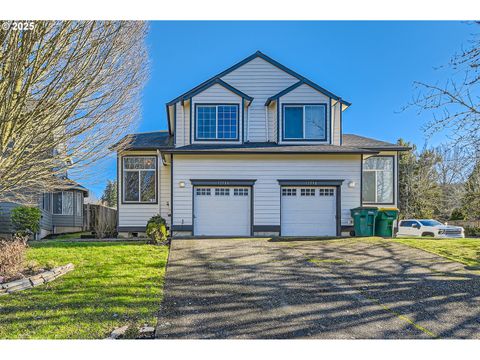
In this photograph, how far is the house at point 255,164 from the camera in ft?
40.8

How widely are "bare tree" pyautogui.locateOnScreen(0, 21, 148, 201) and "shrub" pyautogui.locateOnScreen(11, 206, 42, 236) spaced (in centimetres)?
804

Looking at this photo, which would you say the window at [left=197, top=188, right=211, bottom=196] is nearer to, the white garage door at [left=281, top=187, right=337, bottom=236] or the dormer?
the dormer

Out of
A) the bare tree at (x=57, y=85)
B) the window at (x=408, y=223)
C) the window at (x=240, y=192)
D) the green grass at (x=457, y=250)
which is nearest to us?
the bare tree at (x=57, y=85)

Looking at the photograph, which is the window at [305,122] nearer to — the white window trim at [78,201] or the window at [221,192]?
the window at [221,192]

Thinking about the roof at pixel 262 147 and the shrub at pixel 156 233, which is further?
the roof at pixel 262 147

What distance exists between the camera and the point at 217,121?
43.7 feet

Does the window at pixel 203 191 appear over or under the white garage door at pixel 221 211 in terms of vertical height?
over

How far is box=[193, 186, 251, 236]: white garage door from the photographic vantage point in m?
12.5

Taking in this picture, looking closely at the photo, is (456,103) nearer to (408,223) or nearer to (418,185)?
(408,223)

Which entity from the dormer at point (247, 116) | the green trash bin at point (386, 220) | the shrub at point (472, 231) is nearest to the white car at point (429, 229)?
the green trash bin at point (386, 220)

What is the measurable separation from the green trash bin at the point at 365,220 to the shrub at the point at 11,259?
10361 mm

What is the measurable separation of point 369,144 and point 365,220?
4.31 m

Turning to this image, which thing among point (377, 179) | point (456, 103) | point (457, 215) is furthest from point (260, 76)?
point (457, 215)

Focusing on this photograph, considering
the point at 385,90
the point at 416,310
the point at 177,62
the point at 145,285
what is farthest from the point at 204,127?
the point at 416,310
